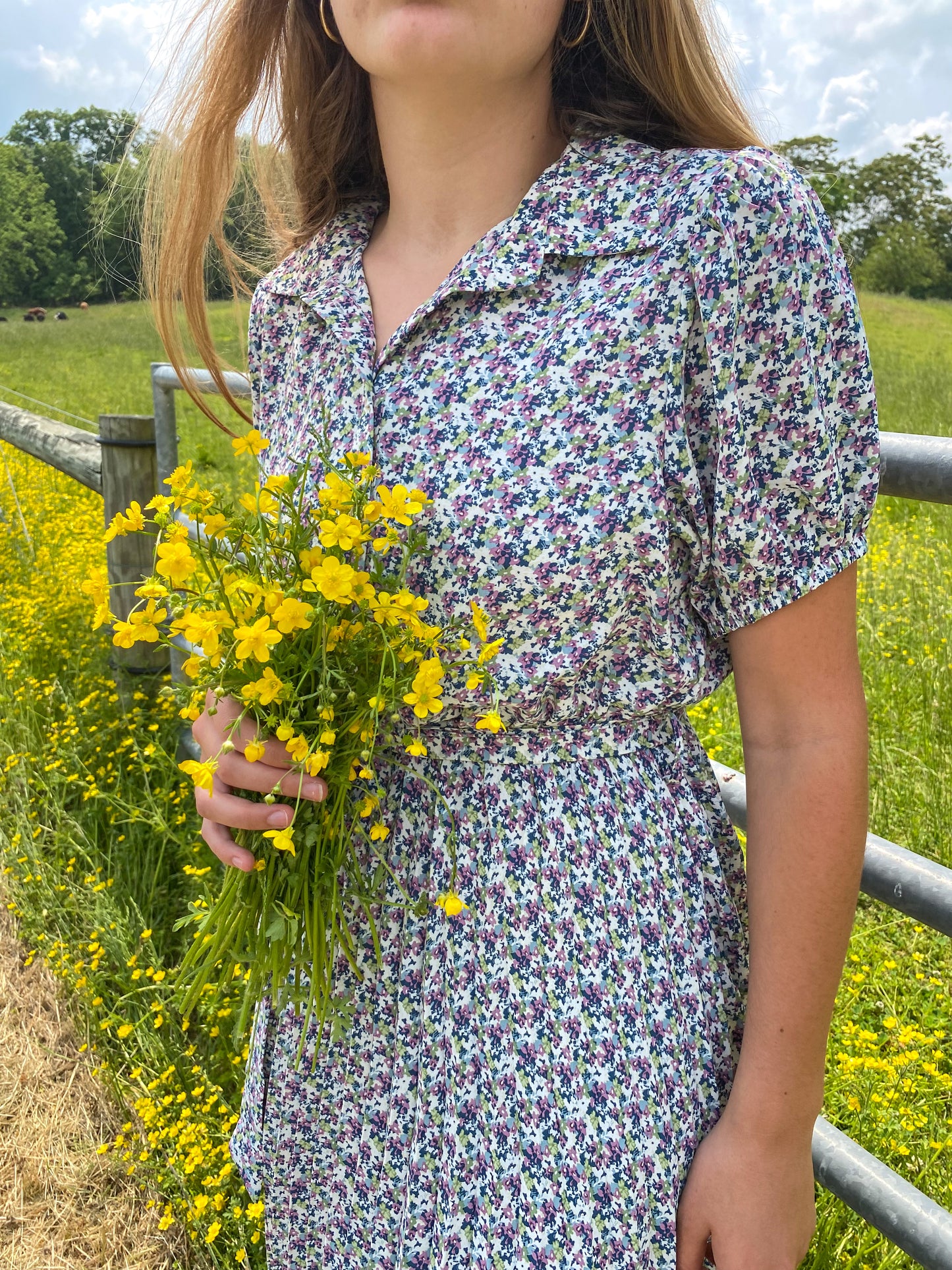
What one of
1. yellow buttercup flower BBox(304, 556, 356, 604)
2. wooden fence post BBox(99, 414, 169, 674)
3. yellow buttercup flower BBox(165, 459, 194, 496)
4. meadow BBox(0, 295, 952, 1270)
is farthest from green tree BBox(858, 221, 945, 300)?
yellow buttercup flower BBox(304, 556, 356, 604)

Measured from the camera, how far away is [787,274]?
2.66 ft

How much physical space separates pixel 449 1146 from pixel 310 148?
127cm

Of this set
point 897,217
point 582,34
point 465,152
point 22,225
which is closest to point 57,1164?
point 465,152

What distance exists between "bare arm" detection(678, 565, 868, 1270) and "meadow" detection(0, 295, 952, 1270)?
2.08 feet

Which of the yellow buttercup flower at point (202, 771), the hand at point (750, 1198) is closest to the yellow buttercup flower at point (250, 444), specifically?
the yellow buttercup flower at point (202, 771)

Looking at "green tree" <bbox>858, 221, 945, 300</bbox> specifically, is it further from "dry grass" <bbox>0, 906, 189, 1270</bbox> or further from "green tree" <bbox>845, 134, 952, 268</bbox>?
"dry grass" <bbox>0, 906, 189, 1270</bbox>

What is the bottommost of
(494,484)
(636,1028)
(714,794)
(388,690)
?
(636,1028)

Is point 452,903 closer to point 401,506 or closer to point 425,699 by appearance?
point 425,699

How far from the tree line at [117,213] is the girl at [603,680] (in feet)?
0.62

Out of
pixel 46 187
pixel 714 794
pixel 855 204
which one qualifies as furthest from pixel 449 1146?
pixel 855 204

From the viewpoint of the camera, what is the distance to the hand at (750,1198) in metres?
0.86

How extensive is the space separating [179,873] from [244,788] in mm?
2126

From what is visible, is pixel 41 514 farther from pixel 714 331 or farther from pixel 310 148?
pixel 714 331

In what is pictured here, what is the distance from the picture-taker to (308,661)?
85 cm
